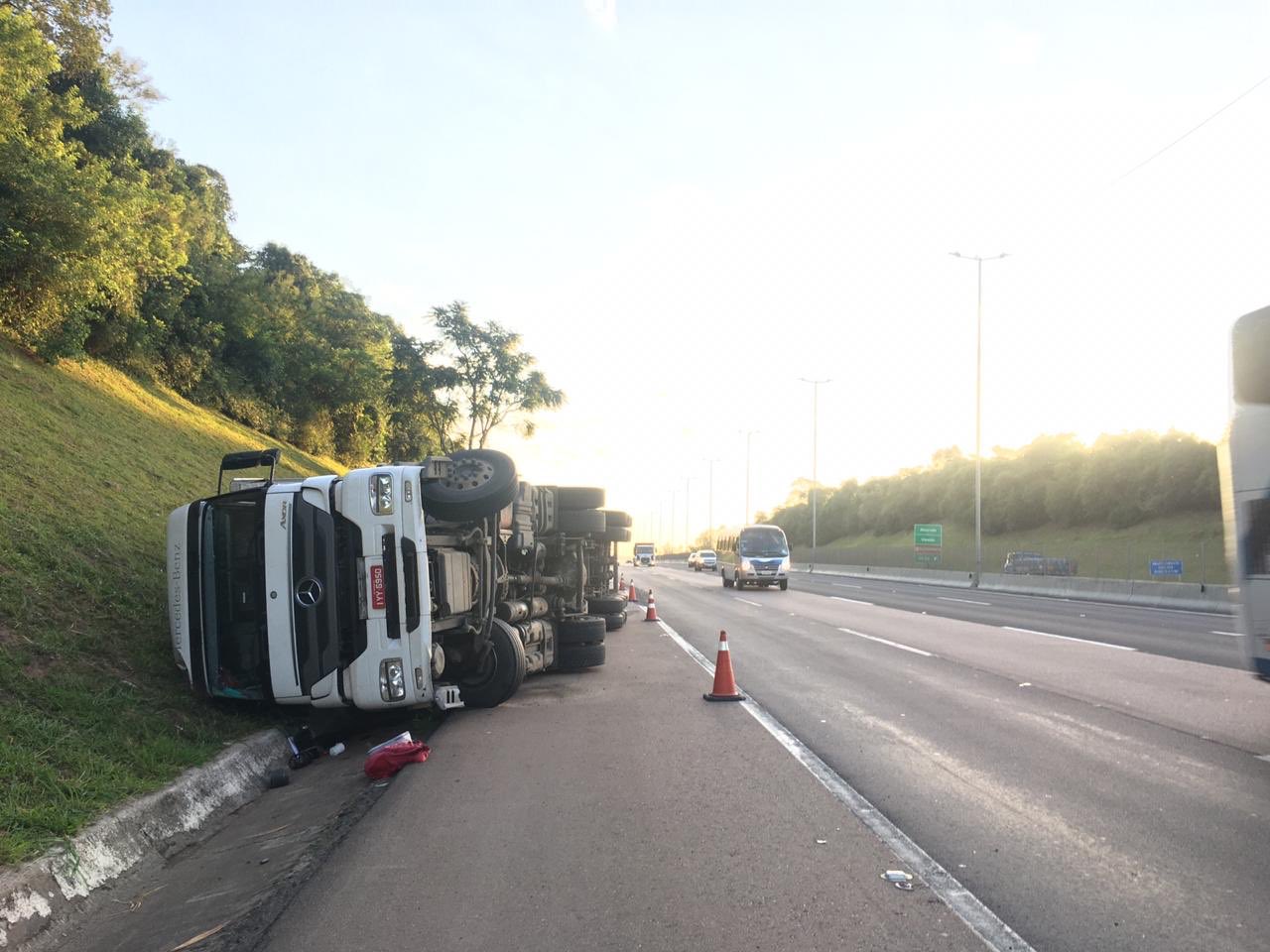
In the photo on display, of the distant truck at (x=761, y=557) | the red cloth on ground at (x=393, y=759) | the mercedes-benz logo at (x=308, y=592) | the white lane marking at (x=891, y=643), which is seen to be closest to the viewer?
the red cloth on ground at (x=393, y=759)

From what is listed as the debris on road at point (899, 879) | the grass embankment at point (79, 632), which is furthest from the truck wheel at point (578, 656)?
the debris on road at point (899, 879)

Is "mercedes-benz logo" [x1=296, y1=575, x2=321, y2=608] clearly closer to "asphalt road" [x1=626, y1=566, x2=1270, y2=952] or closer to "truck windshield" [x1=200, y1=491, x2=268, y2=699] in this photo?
"truck windshield" [x1=200, y1=491, x2=268, y2=699]

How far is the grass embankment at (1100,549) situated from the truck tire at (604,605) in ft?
66.6

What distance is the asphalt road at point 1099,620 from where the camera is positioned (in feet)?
50.9

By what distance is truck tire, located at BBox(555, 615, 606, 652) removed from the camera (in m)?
12.5

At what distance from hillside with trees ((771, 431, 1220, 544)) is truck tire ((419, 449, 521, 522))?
187 ft

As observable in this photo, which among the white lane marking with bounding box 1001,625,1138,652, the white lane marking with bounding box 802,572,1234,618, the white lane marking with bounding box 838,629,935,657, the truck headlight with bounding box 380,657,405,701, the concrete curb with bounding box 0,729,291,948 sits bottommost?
the concrete curb with bounding box 0,729,291,948

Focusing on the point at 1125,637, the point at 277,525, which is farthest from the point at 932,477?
the point at 277,525

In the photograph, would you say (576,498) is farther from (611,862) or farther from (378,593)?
(611,862)

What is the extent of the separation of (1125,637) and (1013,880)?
1408 cm

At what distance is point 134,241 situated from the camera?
16344 millimetres

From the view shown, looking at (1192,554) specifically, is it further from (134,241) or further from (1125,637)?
(134,241)

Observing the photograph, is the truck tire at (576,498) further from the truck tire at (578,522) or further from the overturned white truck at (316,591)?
the overturned white truck at (316,591)

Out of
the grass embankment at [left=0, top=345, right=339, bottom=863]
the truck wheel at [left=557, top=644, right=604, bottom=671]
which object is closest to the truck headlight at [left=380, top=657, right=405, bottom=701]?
the grass embankment at [left=0, top=345, right=339, bottom=863]
